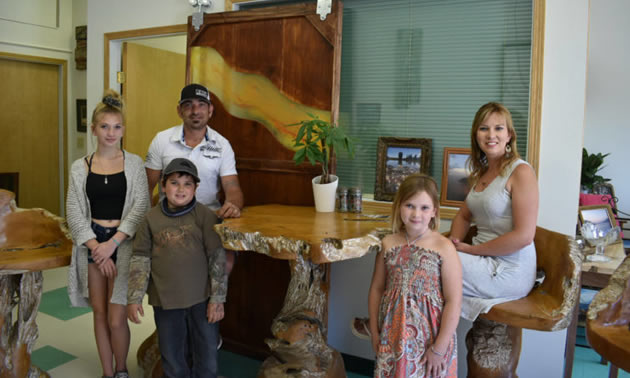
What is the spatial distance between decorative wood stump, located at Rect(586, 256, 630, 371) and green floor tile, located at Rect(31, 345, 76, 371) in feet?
9.38

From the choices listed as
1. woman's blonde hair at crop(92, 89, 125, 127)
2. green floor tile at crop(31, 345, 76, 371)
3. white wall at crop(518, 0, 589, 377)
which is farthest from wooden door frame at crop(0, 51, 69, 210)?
white wall at crop(518, 0, 589, 377)

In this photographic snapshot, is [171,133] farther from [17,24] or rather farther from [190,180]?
[17,24]

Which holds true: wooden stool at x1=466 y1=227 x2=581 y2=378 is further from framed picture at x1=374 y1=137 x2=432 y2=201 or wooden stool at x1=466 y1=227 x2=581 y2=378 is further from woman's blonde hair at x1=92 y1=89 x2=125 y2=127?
woman's blonde hair at x1=92 y1=89 x2=125 y2=127

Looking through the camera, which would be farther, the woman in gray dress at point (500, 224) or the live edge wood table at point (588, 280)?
the live edge wood table at point (588, 280)

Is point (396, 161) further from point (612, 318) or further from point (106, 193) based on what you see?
point (612, 318)

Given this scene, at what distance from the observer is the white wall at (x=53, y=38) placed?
532cm

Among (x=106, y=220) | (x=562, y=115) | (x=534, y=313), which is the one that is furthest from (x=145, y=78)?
(x=534, y=313)

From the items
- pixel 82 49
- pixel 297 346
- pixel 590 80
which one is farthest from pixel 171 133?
pixel 590 80

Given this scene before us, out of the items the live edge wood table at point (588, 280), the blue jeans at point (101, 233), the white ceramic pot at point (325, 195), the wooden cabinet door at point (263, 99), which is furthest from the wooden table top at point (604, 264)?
the blue jeans at point (101, 233)

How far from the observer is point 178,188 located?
2.32 m

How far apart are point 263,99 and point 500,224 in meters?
1.61

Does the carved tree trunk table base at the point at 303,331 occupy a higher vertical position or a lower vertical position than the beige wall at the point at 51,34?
lower

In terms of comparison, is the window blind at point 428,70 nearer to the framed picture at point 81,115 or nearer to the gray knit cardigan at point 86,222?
the gray knit cardigan at point 86,222

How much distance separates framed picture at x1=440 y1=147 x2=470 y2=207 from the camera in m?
2.76
